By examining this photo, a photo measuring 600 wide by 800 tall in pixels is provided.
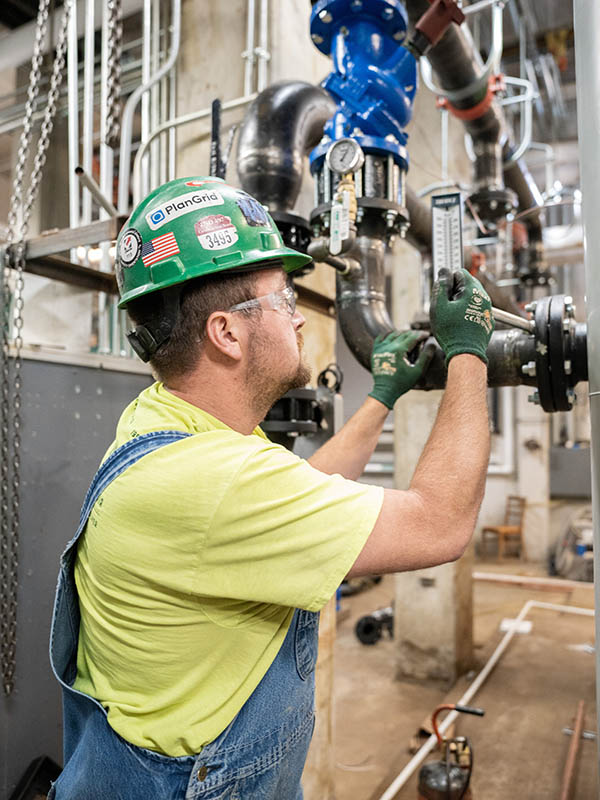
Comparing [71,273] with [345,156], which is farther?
[71,273]

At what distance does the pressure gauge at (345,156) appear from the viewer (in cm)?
133

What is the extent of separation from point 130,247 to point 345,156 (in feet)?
1.83

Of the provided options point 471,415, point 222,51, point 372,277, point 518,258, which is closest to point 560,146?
point 518,258

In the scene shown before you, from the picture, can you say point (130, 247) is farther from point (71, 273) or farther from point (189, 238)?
point (71, 273)

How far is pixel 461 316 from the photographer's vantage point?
104 centimetres

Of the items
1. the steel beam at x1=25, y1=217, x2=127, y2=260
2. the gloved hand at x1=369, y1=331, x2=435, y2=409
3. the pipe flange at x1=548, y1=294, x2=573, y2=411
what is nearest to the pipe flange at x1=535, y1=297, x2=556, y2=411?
the pipe flange at x1=548, y1=294, x2=573, y2=411

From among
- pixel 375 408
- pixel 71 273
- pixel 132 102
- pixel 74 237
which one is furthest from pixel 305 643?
pixel 132 102

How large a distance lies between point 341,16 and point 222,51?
79cm

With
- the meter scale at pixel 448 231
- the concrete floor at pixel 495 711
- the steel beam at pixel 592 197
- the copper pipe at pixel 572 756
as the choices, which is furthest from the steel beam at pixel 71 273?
the copper pipe at pixel 572 756

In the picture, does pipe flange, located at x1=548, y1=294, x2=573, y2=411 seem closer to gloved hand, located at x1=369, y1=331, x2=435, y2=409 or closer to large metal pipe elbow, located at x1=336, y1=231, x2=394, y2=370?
gloved hand, located at x1=369, y1=331, x2=435, y2=409

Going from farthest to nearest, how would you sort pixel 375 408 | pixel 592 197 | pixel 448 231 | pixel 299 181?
1. pixel 299 181
2. pixel 375 408
3. pixel 448 231
4. pixel 592 197

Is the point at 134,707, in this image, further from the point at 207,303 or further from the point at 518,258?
the point at 518,258

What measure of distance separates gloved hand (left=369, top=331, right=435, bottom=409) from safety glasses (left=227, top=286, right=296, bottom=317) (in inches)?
12.8

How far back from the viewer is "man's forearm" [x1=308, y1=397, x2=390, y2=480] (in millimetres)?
1369
